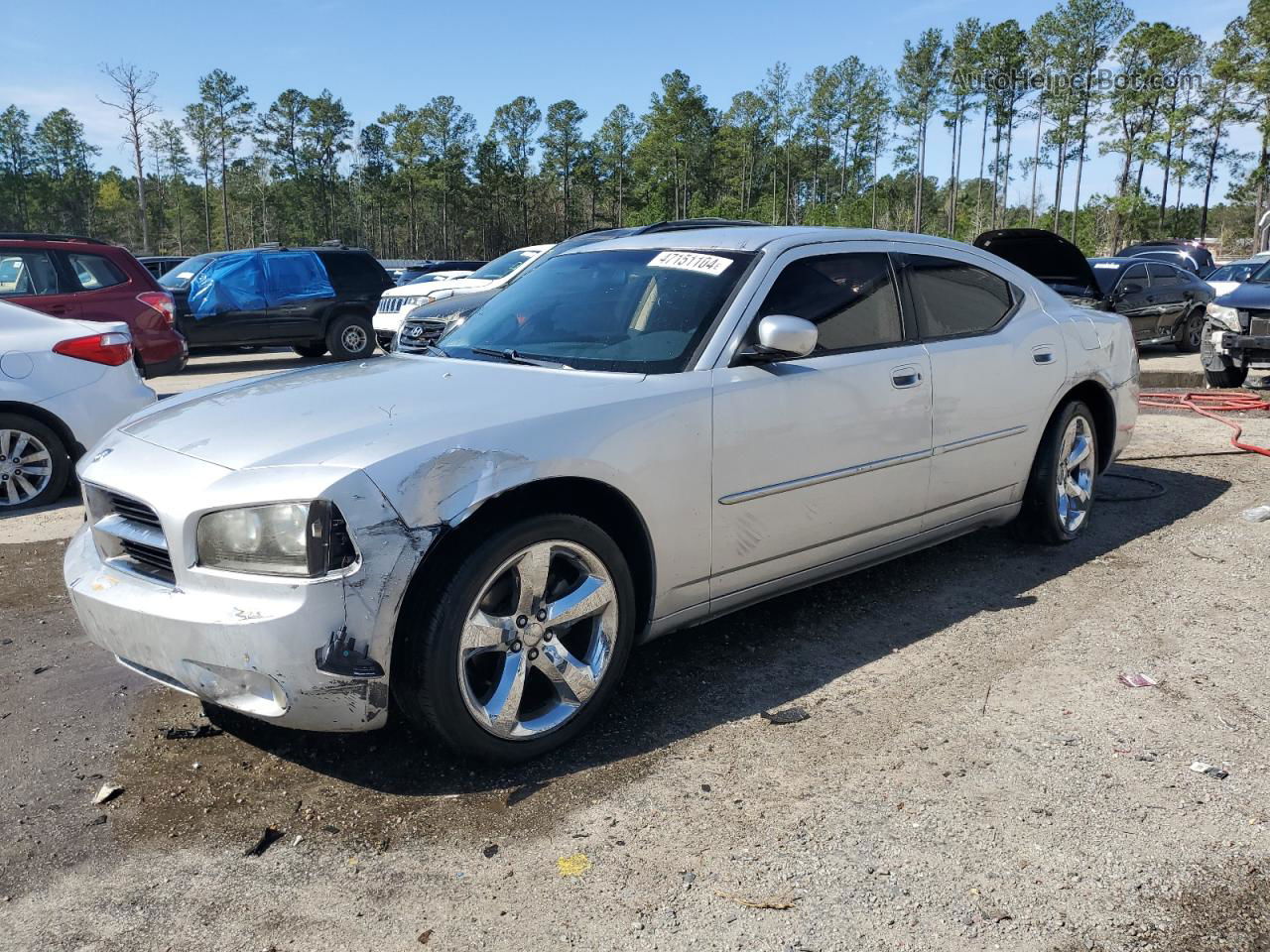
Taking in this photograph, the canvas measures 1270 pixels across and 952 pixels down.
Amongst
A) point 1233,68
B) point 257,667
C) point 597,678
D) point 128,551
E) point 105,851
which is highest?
point 1233,68

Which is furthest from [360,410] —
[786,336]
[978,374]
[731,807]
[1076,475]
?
[1076,475]

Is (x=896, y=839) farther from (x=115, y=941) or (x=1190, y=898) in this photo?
(x=115, y=941)

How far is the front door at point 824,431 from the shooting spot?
146 inches

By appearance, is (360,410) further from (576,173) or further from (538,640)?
(576,173)

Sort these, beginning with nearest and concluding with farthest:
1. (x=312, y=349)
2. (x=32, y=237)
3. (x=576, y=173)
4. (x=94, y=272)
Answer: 1. (x=32, y=237)
2. (x=94, y=272)
3. (x=312, y=349)
4. (x=576, y=173)

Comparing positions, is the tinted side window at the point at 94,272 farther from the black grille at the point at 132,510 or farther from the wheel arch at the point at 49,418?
the black grille at the point at 132,510

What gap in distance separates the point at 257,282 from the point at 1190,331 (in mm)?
14453

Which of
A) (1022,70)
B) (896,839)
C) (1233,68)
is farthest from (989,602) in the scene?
(1022,70)

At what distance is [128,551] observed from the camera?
3.22 m

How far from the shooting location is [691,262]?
13.5 feet

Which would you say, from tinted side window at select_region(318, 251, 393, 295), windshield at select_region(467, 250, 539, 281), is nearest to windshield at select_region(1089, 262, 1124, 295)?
windshield at select_region(467, 250, 539, 281)

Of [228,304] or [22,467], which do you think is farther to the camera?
[228,304]

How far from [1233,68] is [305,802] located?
5934 cm

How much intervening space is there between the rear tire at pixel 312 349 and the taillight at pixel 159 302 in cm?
665
